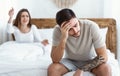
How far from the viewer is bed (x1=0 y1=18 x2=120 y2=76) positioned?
7.04 ft

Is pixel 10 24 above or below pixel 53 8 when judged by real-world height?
below

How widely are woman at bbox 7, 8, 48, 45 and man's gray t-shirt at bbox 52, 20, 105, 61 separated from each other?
1.38 meters

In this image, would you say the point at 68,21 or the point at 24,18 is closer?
the point at 68,21

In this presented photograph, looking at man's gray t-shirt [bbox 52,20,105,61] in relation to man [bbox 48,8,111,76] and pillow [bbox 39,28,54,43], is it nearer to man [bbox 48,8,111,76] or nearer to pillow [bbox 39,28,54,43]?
man [bbox 48,8,111,76]

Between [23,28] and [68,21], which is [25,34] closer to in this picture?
[23,28]

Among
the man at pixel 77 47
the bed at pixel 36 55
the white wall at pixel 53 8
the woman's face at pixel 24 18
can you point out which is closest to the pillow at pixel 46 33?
the bed at pixel 36 55

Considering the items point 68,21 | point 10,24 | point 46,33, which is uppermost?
point 68,21

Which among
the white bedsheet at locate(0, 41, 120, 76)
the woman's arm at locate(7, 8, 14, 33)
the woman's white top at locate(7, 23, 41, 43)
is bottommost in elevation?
the white bedsheet at locate(0, 41, 120, 76)

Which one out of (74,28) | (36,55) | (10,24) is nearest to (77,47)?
(74,28)

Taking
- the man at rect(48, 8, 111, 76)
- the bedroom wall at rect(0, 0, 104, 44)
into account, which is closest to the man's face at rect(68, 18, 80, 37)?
the man at rect(48, 8, 111, 76)

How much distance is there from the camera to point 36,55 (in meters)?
2.71

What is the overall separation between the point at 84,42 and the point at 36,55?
78 centimetres

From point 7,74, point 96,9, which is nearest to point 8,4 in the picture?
point 96,9

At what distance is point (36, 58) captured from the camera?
2.59 m
